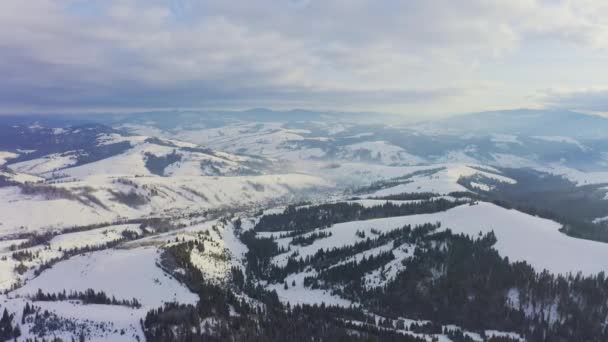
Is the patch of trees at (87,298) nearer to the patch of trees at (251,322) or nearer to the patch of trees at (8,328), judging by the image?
the patch of trees at (251,322)

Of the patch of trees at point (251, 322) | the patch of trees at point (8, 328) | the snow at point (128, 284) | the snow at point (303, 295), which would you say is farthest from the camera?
the snow at point (303, 295)

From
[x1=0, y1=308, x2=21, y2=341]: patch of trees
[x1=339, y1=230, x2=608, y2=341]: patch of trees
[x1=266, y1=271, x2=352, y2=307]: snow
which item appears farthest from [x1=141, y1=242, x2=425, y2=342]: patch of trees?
[x1=0, y1=308, x2=21, y2=341]: patch of trees

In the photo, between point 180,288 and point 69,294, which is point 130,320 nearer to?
point 180,288

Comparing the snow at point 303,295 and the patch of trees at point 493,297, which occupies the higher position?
the patch of trees at point 493,297

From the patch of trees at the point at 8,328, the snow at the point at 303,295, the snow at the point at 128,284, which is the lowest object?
the snow at the point at 303,295

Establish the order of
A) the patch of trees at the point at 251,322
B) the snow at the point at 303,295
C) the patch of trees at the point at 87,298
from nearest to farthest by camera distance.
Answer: the patch of trees at the point at 251,322
the patch of trees at the point at 87,298
the snow at the point at 303,295

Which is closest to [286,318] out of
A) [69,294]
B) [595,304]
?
[69,294]

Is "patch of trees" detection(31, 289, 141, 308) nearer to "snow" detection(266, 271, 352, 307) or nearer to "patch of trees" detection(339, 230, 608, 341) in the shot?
"snow" detection(266, 271, 352, 307)

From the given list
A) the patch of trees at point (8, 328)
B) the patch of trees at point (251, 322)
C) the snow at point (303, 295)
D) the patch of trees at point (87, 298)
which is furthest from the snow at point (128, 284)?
the snow at point (303, 295)

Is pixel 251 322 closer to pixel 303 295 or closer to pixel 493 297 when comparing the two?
pixel 303 295
